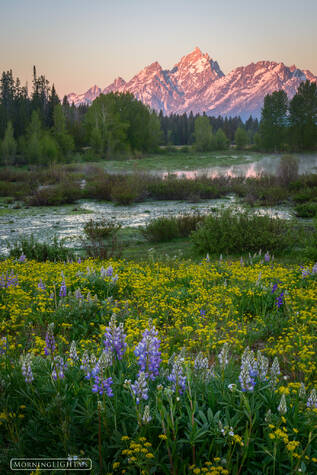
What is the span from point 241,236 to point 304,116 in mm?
75032

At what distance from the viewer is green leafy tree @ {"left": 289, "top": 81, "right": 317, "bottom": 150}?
7606 centimetres

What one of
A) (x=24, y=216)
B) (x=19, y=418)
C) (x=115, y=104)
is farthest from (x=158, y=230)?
(x=115, y=104)

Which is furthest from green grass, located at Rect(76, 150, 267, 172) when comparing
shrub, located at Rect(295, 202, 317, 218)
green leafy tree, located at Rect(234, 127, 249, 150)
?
shrub, located at Rect(295, 202, 317, 218)

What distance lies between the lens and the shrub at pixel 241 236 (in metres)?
11.0

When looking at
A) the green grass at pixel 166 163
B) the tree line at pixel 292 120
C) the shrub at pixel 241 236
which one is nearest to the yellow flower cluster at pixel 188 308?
the shrub at pixel 241 236

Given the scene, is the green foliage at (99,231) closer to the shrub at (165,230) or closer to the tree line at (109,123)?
the shrub at (165,230)

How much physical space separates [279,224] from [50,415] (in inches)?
391

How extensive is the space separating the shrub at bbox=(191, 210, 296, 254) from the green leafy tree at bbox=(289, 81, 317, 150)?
73130 millimetres

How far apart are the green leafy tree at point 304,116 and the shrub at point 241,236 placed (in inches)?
2879

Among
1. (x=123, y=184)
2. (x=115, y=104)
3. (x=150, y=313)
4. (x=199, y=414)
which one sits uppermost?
(x=115, y=104)

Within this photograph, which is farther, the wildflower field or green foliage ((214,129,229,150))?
green foliage ((214,129,229,150))

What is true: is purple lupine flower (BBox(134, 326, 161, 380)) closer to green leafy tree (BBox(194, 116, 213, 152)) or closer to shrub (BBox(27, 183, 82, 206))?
shrub (BBox(27, 183, 82, 206))

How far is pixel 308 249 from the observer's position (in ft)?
32.0

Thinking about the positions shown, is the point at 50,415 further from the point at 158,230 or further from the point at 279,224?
the point at 158,230
